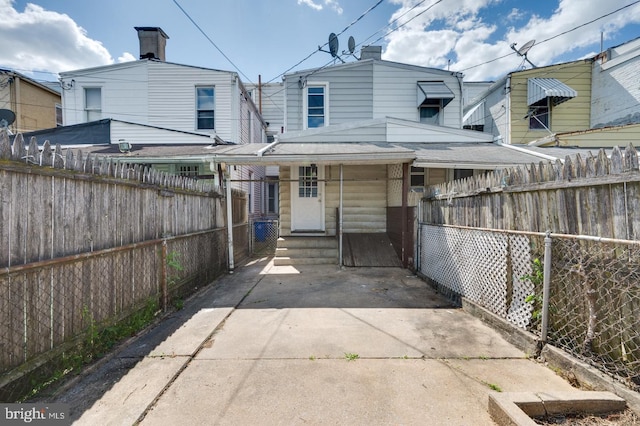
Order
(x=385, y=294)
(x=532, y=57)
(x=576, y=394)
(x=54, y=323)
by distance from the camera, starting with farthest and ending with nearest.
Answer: (x=532, y=57), (x=385, y=294), (x=54, y=323), (x=576, y=394)

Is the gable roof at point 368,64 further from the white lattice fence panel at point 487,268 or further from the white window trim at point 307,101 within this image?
the white lattice fence panel at point 487,268

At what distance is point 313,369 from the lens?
2.68 m

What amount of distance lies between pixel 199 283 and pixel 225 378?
333 cm

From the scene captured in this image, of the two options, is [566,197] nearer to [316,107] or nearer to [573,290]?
[573,290]

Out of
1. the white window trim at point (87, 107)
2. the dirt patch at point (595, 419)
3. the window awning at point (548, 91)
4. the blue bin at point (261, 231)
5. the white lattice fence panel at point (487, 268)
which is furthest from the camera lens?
the blue bin at point (261, 231)

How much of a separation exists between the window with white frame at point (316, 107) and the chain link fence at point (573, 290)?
7419mm

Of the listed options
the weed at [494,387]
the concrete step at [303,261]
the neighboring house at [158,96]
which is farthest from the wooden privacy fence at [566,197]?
the neighboring house at [158,96]

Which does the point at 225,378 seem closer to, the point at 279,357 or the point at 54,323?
the point at 279,357

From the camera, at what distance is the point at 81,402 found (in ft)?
7.14

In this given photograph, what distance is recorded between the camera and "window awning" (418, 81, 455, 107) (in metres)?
9.90

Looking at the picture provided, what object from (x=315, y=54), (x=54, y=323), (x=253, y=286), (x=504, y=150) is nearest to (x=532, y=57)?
(x=504, y=150)

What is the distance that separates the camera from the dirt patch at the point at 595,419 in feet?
6.34

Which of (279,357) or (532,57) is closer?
(279,357)

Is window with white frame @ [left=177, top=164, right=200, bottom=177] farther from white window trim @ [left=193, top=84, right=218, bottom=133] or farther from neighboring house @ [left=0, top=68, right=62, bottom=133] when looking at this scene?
neighboring house @ [left=0, top=68, right=62, bottom=133]
